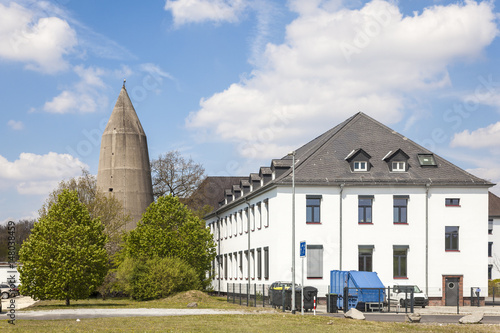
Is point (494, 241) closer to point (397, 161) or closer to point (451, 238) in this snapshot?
point (451, 238)

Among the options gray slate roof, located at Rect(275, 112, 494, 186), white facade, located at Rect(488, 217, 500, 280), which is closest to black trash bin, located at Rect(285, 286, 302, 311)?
gray slate roof, located at Rect(275, 112, 494, 186)

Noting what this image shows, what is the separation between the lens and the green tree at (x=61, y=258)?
42.2 meters

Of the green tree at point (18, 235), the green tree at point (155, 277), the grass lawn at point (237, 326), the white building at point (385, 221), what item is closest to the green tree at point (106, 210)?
the green tree at point (155, 277)

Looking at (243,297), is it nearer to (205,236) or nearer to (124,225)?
(205,236)

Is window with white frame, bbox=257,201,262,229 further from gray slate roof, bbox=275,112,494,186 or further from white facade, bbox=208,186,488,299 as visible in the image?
gray slate roof, bbox=275,112,494,186

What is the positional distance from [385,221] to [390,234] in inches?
36.4

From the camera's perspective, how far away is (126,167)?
7194 centimetres

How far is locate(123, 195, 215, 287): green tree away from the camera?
2057 inches

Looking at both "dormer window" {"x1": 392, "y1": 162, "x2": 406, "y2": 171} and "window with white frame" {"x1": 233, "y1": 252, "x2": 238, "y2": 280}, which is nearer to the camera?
"dormer window" {"x1": 392, "y1": 162, "x2": 406, "y2": 171}

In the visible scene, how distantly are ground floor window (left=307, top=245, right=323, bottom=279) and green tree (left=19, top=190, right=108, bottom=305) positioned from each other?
43.9 feet

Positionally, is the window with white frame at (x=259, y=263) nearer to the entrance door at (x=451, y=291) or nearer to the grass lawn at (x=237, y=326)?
the entrance door at (x=451, y=291)

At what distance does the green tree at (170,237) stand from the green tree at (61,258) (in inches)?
329

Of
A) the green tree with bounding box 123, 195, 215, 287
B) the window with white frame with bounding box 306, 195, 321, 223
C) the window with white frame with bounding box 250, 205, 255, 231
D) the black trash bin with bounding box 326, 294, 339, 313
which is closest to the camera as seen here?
the black trash bin with bounding box 326, 294, 339, 313

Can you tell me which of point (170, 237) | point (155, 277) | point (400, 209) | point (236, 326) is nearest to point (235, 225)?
point (170, 237)
